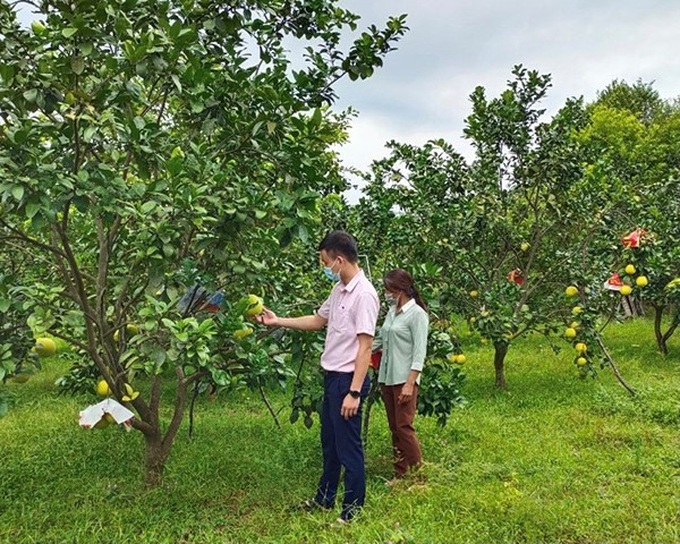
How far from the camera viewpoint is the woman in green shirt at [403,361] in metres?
3.37

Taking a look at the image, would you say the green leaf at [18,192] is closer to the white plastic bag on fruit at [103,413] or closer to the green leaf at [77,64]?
the green leaf at [77,64]

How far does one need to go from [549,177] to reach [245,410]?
343 centimetres

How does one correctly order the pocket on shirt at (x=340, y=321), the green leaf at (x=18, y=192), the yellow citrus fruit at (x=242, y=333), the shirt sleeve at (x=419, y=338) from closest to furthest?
1. the green leaf at (x=18, y=192)
2. the yellow citrus fruit at (x=242, y=333)
3. the pocket on shirt at (x=340, y=321)
4. the shirt sleeve at (x=419, y=338)

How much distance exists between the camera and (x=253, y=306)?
2811mm

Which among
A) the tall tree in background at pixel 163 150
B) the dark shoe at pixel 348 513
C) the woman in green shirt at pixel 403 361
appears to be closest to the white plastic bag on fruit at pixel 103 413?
the tall tree in background at pixel 163 150

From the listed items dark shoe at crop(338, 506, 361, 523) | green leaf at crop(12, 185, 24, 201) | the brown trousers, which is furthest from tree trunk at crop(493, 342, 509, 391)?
green leaf at crop(12, 185, 24, 201)

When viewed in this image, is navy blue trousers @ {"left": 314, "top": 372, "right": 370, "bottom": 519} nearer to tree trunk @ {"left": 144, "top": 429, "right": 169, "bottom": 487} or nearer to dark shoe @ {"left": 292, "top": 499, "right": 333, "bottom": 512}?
dark shoe @ {"left": 292, "top": 499, "right": 333, "bottom": 512}

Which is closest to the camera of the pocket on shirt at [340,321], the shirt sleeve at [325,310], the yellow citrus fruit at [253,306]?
the yellow citrus fruit at [253,306]

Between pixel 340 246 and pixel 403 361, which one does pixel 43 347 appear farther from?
pixel 403 361

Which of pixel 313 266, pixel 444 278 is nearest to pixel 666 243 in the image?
pixel 444 278

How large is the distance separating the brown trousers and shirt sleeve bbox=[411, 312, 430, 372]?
0.16 m

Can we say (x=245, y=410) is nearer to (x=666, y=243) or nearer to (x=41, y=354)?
(x=41, y=354)

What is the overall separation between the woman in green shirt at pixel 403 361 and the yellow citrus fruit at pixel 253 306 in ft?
2.83

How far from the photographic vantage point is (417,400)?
12.2ft
